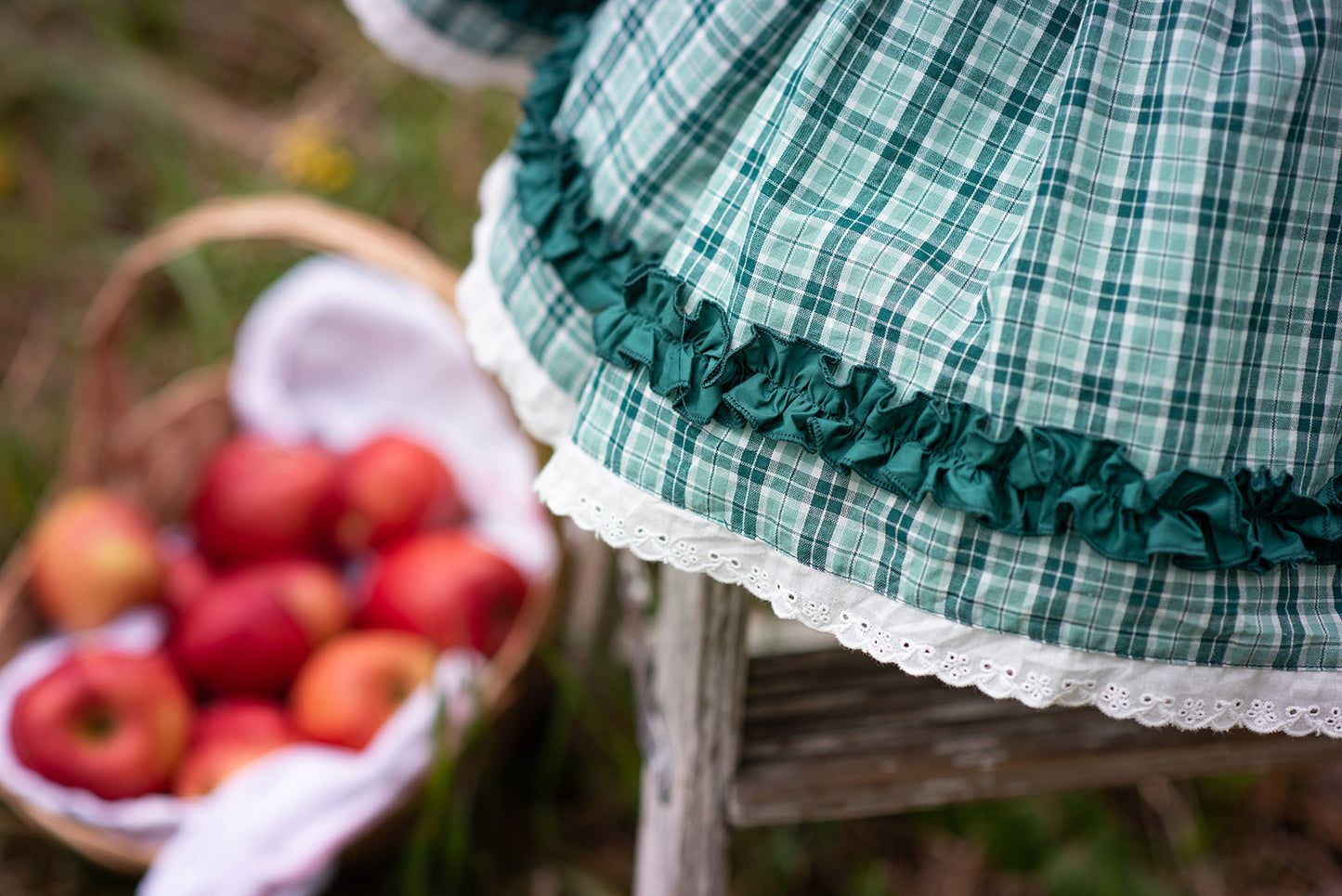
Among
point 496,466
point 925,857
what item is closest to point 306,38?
point 496,466

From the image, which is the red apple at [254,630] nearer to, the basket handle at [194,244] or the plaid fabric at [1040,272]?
the basket handle at [194,244]

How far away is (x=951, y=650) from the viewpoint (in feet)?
1.54

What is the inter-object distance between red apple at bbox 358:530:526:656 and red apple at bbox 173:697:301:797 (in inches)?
5.8

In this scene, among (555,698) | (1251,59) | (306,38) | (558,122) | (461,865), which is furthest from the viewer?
(306,38)

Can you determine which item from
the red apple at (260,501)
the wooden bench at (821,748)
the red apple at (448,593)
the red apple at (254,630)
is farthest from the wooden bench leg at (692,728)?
the red apple at (260,501)

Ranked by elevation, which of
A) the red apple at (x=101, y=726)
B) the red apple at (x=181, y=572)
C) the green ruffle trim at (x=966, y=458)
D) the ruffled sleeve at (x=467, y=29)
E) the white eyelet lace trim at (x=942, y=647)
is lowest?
the red apple at (x=181, y=572)

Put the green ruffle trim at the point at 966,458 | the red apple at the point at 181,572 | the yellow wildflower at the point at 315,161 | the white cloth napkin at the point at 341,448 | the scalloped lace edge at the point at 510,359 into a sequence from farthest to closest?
1. the yellow wildflower at the point at 315,161
2. the red apple at the point at 181,572
3. the white cloth napkin at the point at 341,448
4. the scalloped lace edge at the point at 510,359
5. the green ruffle trim at the point at 966,458

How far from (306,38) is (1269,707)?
6.58 ft

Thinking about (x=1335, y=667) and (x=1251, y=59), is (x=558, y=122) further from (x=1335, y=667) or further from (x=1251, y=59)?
(x=1335, y=667)

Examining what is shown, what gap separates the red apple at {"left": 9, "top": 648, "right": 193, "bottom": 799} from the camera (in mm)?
936

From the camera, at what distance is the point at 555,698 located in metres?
1.19

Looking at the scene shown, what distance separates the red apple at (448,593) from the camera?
1.06m

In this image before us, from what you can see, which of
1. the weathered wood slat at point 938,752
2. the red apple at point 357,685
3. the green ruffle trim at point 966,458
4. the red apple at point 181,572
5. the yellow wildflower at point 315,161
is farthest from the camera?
the yellow wildflower at point 315,161

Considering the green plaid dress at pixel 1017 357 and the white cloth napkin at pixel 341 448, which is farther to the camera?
the white cloth napkin at pixel 341 448
